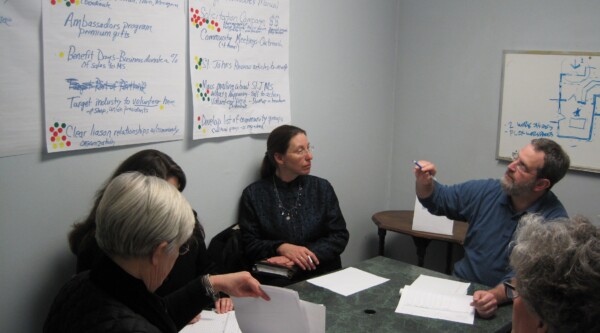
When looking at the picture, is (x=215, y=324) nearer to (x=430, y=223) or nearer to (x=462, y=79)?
(x=430, y=223)

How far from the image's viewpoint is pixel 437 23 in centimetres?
356

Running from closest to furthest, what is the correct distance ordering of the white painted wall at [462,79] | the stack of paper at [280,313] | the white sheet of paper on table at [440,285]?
the stack of paper at [280,313] < the white sheet of paper on table at [440,285] < the white painted wall at [462,79]

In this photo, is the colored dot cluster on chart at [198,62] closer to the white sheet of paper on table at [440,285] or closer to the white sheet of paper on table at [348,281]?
the white sheet of paper on table at [348,281]

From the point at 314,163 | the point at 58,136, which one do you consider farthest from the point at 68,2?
the point at 314,163

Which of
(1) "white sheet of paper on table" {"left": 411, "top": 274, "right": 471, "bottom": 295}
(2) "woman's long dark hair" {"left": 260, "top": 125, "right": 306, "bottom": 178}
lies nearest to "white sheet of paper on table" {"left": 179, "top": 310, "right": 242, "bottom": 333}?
(1) "white sheet of paper on table" {"left": 411, "top": 274, "right": 471, "bottom": 295}

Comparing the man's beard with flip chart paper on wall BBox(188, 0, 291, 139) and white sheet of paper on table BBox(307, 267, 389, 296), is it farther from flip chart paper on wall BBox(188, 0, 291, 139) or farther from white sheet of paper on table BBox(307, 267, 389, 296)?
flip chart paper on wall BBox(188, 0, 291, 139)

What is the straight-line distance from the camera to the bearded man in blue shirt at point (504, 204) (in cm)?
231

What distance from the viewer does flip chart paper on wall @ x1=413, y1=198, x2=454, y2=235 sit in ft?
10.4

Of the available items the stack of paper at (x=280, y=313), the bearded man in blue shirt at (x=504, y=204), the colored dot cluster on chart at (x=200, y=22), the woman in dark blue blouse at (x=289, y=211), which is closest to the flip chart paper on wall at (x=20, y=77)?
the colored dot cluster on chart at (x=200, y=22)

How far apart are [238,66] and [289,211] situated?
80 cm

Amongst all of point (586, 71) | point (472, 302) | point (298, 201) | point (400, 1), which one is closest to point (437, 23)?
point (400, 1)

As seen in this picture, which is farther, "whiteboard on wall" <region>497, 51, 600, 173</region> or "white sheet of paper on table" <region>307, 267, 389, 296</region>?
"whiteboard on wall" <region>497, 51, 600, 173</region>

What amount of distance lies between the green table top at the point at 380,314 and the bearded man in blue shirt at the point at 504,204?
247 millimetres

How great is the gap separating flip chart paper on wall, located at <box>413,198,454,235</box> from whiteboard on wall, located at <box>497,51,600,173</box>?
1.90 ft
